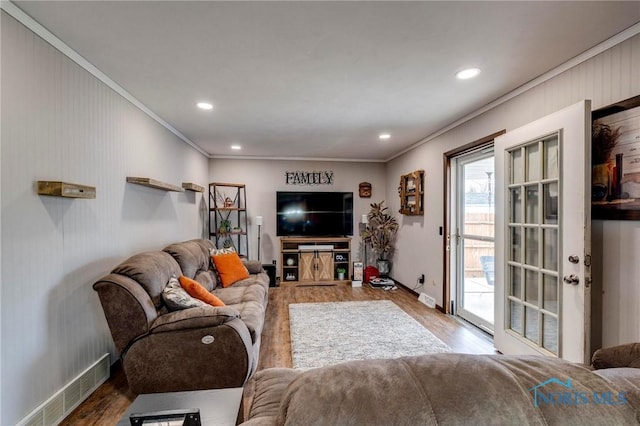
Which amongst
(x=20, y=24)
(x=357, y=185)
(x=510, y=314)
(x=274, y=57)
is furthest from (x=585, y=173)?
(x=357, y=185)

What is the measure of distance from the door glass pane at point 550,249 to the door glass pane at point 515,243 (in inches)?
9.2

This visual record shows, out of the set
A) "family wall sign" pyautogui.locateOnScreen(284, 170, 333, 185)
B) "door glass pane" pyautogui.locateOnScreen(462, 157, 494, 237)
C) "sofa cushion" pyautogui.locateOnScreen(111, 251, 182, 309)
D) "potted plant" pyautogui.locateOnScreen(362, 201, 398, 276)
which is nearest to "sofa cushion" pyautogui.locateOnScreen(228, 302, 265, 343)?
"sofa cushion" pyautogui.locateOnScreen(111, 251, 182, 309)

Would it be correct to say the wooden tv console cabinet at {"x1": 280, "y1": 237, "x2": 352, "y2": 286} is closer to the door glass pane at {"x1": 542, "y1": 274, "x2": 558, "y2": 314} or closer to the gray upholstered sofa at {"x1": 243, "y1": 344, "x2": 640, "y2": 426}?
the door glass pane at {"x1": 542, "y1": 274, "x2": 558, "y2": 314}

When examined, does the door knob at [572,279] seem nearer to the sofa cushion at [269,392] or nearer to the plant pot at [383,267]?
the sofa cushion at [269,392]

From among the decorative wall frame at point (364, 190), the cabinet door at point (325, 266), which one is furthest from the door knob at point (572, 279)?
the decorative wall frame at point (364, 190)

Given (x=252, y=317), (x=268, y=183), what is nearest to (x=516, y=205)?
(x=252, y=317)

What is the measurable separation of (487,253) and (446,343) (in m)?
1.26

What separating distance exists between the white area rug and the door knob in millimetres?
1294

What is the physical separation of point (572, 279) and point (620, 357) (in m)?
1.19

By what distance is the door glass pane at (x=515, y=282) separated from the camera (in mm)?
2484

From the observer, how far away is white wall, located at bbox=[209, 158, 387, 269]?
5.75 m

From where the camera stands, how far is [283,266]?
559cm

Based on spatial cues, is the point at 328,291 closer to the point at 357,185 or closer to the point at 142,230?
the point at 357,185

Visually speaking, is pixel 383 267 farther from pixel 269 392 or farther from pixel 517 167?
pixel 269 392
